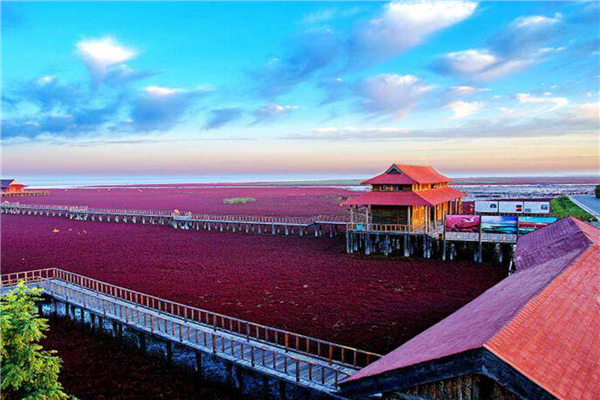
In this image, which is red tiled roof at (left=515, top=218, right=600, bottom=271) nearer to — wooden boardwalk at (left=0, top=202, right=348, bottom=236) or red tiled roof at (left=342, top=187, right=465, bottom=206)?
red tiled roof at (left=342, top=187, right=465, bottom=206)

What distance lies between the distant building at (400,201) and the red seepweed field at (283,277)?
337 centimetres

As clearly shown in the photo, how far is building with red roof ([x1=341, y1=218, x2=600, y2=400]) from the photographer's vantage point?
18.8ft

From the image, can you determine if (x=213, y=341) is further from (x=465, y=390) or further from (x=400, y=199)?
(x=400, y=199)

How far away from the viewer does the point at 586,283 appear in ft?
32.4

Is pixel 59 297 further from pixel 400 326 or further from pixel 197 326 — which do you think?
pixel 400 326

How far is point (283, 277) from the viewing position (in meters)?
25.0

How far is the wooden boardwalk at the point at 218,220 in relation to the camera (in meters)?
43.2

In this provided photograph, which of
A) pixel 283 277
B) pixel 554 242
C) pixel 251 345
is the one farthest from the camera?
pixel 283 277

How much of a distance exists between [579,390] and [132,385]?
1286 cm

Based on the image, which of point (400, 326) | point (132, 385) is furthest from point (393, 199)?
point (132, 385)

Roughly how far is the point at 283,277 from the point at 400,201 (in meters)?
11.0

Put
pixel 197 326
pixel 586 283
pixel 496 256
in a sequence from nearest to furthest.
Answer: pixel 586 283, pixel 197 326, pixel 496 256

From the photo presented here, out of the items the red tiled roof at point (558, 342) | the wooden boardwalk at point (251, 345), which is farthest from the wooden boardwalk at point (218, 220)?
the red tiled roof at point (558, 342)

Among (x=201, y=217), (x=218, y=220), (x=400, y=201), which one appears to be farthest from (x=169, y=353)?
(x=201, y=217)
